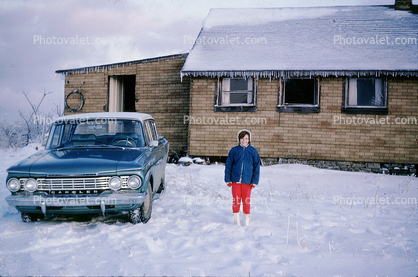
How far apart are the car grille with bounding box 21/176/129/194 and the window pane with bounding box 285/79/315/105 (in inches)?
332

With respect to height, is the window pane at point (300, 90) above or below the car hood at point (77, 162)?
above

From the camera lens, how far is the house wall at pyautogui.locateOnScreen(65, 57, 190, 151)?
1189cm

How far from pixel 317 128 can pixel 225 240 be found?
7.73 m

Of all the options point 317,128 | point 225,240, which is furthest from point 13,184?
point 317,128

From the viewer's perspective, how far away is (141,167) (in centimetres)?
404

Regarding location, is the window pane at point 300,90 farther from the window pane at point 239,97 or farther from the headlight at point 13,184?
the headlight at point 13,184

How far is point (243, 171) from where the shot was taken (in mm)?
4281

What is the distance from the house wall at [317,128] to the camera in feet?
32.7

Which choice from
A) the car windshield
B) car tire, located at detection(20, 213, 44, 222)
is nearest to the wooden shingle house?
the car windshield

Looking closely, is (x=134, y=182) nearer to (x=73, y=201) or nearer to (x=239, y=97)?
(x=73, y=201)

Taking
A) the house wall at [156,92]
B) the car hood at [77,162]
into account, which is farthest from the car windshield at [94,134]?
the house wall at [156,92]

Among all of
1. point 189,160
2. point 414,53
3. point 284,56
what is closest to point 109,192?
point 189,160

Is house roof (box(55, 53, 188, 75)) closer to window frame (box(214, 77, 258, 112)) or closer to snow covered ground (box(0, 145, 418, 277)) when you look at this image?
window frame (box(214, 77, 258, 112))

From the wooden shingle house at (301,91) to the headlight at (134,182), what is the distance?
686 cm
